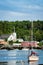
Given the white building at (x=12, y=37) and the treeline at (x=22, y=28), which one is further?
the white building at (x=12, y=37)

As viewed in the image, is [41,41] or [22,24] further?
[22,24]

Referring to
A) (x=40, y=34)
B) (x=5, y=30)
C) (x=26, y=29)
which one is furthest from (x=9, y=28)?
(x=40, y=34)

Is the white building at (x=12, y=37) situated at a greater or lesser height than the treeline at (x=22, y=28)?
lesser

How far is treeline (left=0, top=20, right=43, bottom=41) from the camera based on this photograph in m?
78.2

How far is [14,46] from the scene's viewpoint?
70.9 meters

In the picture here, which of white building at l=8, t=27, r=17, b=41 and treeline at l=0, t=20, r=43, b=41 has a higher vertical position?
treeline at l=0, t=20, r=43, b=41

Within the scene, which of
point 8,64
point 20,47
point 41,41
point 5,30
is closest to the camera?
point 8,64

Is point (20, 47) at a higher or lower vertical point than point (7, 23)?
lower

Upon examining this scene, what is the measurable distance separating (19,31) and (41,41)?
1089 cm

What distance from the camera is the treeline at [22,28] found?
7816 centimetres

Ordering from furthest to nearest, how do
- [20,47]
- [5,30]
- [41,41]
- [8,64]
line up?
[5,30] < [41,41] < [20,47] < [8,64]

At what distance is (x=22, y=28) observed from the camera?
3356 inches

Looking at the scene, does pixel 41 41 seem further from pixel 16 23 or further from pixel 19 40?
pixel 16 23

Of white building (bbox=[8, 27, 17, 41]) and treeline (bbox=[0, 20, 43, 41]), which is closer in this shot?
treeline (bbox=[0, 20, 43, 41])
